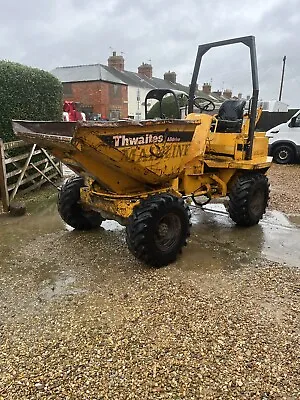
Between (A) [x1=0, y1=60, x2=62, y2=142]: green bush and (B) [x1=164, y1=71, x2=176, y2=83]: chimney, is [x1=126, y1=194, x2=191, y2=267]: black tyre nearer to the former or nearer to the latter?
(A) [x1=0, y1=60, x2=62, y2=142]: green bush

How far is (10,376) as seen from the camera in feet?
7.88

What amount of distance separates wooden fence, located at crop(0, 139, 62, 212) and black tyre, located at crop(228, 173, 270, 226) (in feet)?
11.5

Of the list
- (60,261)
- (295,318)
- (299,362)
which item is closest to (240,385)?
(299,362)

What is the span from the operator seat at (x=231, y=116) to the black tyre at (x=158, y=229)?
1778mm

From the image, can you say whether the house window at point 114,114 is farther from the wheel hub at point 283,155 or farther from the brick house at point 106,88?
the wheel hub at point 283,155

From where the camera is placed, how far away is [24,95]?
23.8 ft

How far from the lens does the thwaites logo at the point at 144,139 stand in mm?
3340

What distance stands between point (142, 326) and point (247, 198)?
109 inches

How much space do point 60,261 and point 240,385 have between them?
248cm

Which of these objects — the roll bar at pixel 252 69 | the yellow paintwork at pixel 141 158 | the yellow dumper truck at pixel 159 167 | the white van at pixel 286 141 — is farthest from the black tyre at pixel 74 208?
the white van at pixel 286 141

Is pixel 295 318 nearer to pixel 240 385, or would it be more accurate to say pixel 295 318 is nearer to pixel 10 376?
pixel 240 385

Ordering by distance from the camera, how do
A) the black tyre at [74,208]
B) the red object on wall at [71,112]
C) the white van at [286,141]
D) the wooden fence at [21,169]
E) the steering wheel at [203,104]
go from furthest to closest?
the red object on wall at [71,112] < the white van at [286,141] < the wooden fence at [21,169] < the steering wheel at [203,104] < the black tyre at [74,208]

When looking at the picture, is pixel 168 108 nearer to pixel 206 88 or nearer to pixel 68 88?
pixel 68 88

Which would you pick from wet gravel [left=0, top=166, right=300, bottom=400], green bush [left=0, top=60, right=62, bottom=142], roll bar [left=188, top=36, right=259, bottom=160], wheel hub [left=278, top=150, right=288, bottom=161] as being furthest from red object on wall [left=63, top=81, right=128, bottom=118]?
wet gravel [left=0, top=166, right=300, bottom=400]
